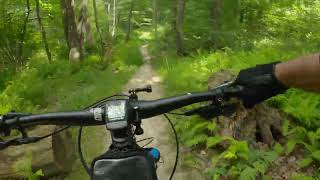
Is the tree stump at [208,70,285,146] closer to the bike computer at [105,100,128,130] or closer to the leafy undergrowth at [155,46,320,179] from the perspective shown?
the leafy undergrowth at [155,46,320,179]

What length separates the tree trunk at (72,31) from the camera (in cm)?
1960

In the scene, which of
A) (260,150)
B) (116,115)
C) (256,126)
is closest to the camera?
(116,115)

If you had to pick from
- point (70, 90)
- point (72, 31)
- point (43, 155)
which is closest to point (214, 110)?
point (43, 155)

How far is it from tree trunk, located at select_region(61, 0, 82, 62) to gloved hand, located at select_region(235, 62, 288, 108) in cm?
1878

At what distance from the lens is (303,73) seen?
4.32 ft

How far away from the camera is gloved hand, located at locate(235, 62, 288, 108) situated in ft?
5.07

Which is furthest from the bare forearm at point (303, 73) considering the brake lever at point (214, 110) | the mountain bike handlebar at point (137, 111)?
the brake lever at point (214, 110)

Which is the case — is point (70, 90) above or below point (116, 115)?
below

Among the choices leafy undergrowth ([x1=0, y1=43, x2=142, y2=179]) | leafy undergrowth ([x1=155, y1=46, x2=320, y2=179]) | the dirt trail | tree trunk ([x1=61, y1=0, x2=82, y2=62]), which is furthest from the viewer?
tree trunk ([x1=61, y1=0, x2=82, y2=62])

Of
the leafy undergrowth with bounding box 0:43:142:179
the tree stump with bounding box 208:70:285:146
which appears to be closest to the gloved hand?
the tree stump with bounding box 208:70:285:146

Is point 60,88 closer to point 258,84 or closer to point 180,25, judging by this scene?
point 180,25

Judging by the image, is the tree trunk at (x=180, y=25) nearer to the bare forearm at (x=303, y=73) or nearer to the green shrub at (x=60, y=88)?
the green shrub at (x=60, y=88)

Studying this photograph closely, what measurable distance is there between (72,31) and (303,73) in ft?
66.3

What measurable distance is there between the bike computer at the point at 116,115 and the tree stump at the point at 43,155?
5.10 metres
